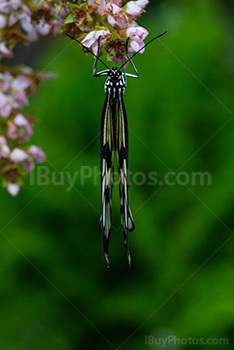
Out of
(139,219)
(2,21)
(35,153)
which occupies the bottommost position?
(139,219)

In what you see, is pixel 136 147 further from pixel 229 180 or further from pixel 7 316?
pixel 7 316

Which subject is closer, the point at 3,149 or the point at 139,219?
the point at 3,149

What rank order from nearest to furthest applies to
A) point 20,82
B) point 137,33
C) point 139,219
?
point 137,33
point 20,82
point 139,219

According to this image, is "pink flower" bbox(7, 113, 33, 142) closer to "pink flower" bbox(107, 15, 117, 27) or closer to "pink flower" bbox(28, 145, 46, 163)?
"pink flower" bbox(28, 145, 46, 163)

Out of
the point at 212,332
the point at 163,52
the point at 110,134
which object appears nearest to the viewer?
the point at 110,134

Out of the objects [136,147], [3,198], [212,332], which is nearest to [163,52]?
[136,147]

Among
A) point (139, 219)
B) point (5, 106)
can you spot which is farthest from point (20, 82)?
point (139, 219)

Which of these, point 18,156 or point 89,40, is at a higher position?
point 89,40

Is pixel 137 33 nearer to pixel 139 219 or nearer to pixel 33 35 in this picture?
pixel 33 35
